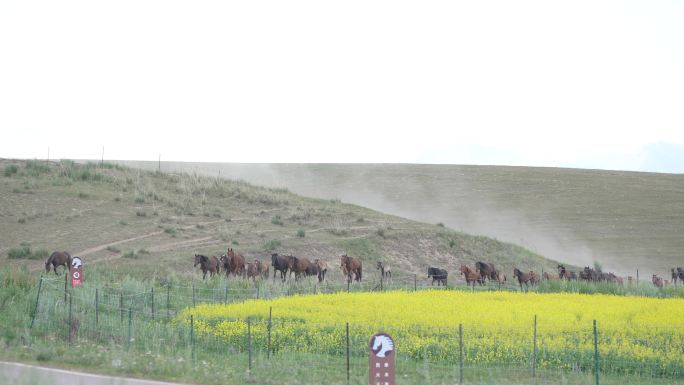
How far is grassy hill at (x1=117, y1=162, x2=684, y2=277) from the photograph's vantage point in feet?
244

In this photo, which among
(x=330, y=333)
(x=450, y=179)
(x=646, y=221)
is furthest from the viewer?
(x=450, y=179)

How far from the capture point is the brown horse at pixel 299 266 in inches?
1662

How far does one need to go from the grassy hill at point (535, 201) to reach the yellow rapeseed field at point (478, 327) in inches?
1513

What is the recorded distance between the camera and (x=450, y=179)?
10762cm

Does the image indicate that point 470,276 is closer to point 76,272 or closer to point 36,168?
point 76,272

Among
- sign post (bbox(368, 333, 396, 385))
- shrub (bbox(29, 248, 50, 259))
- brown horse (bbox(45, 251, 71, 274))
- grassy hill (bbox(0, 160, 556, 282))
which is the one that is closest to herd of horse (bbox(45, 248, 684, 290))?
brown horse (bbox(45, 251, 71, 274))

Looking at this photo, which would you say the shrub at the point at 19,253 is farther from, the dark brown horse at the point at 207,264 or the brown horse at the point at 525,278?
the brown horse at the point at 525,278

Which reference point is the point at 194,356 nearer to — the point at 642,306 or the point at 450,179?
the point at 642,306

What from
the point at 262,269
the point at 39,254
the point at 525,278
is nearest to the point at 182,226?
the point at 39,254

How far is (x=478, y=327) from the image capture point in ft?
79.7

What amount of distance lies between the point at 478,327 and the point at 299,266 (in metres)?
19.3

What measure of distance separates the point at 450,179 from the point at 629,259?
1564 inches

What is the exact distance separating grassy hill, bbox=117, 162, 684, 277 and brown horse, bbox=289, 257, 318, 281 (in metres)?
31.7

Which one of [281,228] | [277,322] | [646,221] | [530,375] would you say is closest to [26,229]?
[281,228]
